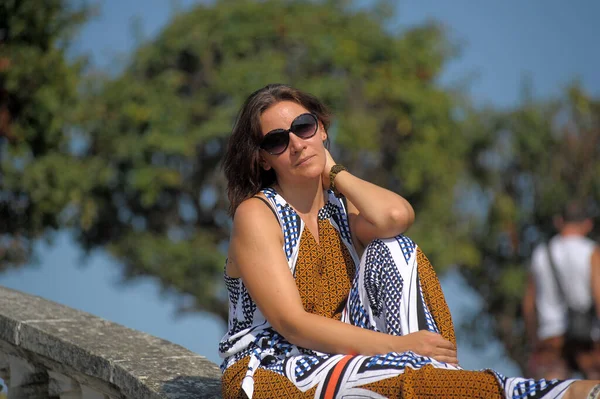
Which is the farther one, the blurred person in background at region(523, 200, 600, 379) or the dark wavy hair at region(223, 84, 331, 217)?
the blurred person in background at region(523, 200, 600, 379)

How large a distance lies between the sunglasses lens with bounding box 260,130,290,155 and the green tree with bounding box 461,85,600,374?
67.5 ft

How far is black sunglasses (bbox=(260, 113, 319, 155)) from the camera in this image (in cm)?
349

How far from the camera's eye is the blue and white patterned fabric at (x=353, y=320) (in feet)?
9.57

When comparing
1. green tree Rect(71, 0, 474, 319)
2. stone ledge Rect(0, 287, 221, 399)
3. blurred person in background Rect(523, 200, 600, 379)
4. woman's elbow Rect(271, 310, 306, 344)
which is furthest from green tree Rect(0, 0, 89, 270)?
woman's elbow Rect(271, 310, 306, 344)

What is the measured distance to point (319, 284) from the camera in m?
3.42

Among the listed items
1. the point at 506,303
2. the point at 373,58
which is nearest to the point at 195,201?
the point at 373,58

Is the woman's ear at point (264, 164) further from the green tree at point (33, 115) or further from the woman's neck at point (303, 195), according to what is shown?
the green tree at point (33, 115)

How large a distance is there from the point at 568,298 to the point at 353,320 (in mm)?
4495

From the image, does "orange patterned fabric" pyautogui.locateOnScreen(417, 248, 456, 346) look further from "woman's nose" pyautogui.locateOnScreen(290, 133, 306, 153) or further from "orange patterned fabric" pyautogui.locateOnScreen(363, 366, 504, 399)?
"woman's nose" pyautogui.locateOnScreen(290, 133, 306, 153)

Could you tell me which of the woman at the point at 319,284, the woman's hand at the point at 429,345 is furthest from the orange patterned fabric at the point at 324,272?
the woman's hand at the point at 429,345

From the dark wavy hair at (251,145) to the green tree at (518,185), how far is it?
20.5m

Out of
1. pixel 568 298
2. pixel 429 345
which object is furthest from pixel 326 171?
pixel 568 298

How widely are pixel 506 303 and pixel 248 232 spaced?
852 inches

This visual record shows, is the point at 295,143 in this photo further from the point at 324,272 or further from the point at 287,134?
the point at 324,272
